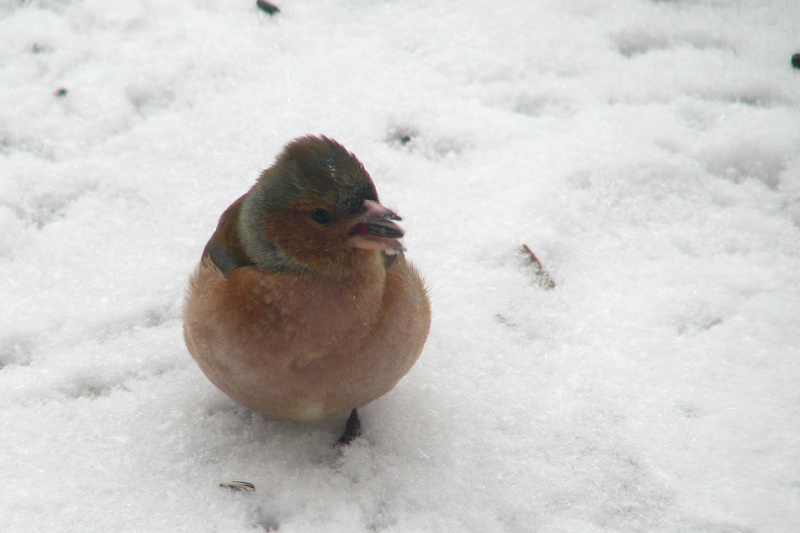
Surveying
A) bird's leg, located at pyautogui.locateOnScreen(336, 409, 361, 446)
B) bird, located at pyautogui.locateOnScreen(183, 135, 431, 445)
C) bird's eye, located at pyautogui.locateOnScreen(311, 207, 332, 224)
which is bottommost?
bird's leg, located at pyautogui.locateOnScreen(336, 409, 361, 446)

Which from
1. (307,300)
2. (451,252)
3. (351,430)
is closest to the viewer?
(307,300)

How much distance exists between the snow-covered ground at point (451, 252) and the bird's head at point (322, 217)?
73 centimetres

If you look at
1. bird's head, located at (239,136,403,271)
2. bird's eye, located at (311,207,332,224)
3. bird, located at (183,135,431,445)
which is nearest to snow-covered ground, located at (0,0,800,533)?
bird, located at (183,135,431,445)

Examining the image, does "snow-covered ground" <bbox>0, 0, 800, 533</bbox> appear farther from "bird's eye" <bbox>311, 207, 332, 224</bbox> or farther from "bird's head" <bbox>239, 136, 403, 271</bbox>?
"bird's eye" <bbox>311, 207, 332, 224</bbox>

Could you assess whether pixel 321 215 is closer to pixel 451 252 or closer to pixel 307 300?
pixel 307 300

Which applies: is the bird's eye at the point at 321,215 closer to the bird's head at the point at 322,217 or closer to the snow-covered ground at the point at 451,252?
the bird's head at the point at 322,217

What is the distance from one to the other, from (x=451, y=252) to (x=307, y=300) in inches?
52.0

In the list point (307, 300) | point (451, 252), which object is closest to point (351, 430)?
point (307, 300)

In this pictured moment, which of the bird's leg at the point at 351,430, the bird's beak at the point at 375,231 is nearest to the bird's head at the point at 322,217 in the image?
the bird's beak at the point at 375,231

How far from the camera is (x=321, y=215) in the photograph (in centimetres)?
236

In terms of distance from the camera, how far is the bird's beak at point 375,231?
2332 millimetres

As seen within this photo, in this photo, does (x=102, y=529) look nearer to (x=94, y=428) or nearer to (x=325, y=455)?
(x=94, y=428)

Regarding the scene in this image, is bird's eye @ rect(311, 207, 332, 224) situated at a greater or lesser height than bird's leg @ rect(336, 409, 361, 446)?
greater

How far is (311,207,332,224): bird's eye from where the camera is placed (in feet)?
7.73
